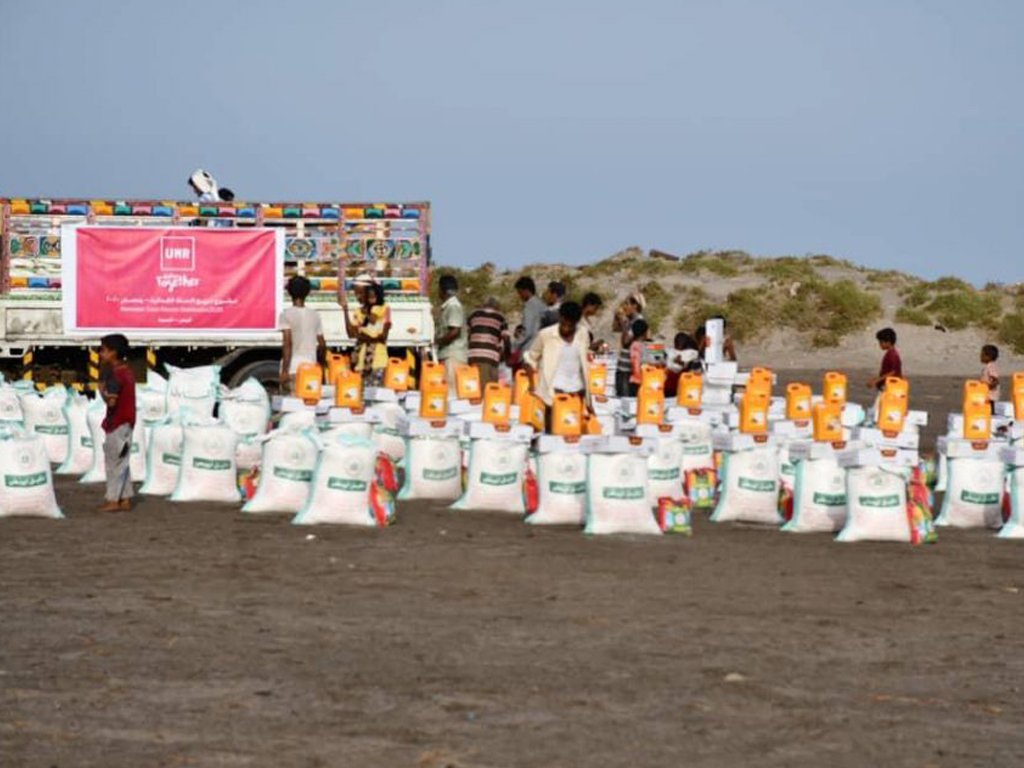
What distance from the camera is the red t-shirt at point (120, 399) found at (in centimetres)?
1473

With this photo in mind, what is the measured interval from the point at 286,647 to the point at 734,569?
12.5ft

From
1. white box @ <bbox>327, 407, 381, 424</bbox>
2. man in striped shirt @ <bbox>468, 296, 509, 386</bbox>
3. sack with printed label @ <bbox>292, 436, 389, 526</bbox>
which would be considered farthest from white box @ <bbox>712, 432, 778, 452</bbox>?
man in striped shirt @ <bbox>468, 296, 509, 386</bbox>

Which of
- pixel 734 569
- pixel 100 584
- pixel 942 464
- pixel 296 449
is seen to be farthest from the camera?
pixel 942 464

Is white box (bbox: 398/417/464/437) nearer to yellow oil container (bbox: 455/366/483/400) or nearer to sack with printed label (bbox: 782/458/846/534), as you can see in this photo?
yellow oil container (bbox: 455/366/483/400)

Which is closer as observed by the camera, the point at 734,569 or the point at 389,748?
the point at 389,748

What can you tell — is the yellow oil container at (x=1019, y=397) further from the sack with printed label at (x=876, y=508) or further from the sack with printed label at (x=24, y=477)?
the sack with printed label at (x=24, y=477)

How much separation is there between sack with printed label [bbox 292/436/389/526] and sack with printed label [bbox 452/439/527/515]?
1.19 meters

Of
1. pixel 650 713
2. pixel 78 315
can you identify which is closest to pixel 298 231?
pixel 78 315

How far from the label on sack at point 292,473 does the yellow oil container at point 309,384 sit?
3.06m

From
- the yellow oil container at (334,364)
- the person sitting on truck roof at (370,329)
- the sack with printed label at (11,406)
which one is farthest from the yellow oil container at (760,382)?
the sack with printed label at (11,406)

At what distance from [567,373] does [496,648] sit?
6906mm

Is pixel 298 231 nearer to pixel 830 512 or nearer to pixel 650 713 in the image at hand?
pixel 830 512

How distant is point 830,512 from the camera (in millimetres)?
14281

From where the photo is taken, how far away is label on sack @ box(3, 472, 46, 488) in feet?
45.7
